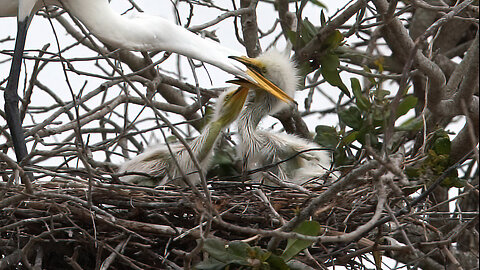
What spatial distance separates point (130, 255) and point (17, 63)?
41.3 inches

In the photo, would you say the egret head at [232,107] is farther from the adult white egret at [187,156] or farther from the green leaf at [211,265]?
the green leaf at [211,265]

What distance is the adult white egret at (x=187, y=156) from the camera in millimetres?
2672

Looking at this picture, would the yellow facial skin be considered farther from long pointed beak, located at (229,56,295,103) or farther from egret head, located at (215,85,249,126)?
long pointed beak, located at (229,56,295,103)

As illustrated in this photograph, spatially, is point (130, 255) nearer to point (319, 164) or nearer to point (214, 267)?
point (214, 267)

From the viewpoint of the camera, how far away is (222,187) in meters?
2.37

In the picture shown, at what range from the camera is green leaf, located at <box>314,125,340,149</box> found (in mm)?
2799

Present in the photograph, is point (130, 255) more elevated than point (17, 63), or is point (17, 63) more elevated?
point (17, 63)

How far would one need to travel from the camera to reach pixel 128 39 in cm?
261

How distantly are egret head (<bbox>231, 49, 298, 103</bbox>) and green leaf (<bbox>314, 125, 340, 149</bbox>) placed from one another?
21cm

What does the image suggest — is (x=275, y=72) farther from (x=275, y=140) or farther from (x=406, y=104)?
(x=406, y=104)

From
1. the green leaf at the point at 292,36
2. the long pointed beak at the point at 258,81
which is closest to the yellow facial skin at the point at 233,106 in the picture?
the long pointed beak at the point at 258,81

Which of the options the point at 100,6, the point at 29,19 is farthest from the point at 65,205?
the point at 29,19

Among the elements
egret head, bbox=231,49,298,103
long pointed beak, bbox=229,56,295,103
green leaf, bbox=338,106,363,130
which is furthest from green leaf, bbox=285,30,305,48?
green leaf, bbox=338,106,363,130

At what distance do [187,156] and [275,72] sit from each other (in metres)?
0.47
